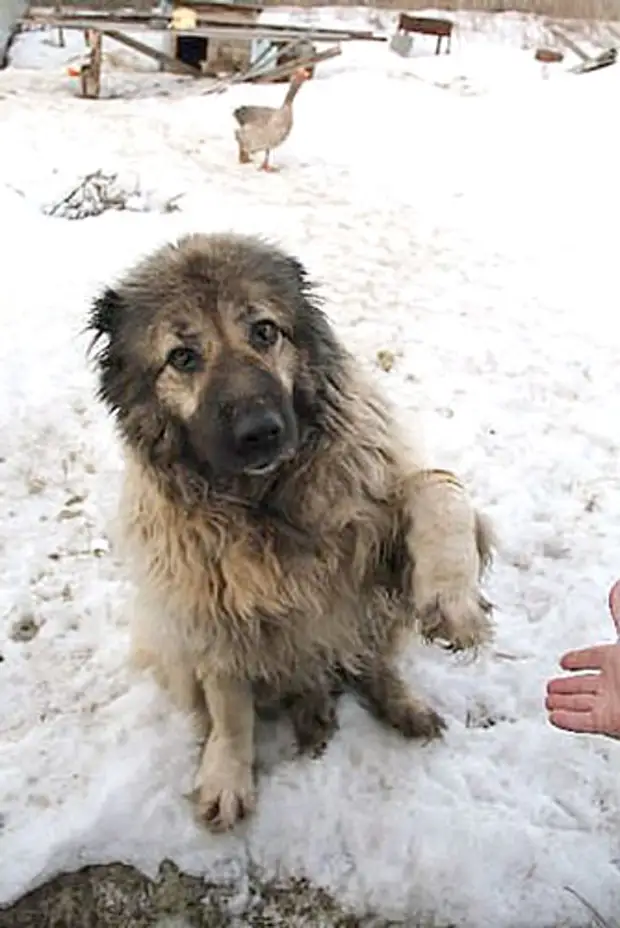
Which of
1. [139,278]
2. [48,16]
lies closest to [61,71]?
[48,16]

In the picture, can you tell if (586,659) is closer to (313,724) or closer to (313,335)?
(313,724)

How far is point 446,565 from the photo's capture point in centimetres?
207

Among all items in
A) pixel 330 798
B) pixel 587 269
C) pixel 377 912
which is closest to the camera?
pixel 377 912

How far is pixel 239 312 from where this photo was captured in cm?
212

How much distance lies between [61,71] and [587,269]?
689 centimetres

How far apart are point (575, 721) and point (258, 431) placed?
0.80 m

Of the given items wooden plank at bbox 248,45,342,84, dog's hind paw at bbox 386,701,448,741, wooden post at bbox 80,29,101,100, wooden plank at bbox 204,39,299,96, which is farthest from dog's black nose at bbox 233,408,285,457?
wooden plank at bbox 248,45,342,84

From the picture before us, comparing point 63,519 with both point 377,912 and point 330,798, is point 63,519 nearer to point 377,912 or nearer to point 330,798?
point 330,798

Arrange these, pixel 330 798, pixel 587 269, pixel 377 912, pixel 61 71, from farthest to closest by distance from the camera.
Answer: pixel 61 71 → pixel 587 269 → pixel 330 798 → pixel 377 912

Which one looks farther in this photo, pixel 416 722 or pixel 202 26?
pixel 202 26

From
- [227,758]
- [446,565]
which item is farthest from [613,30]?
[227,758]

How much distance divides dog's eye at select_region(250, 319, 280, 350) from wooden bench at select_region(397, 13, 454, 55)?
31.7 feet

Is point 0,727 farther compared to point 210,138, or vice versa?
point 210,138

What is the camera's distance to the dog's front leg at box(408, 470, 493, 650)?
2.04 meters
